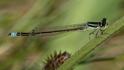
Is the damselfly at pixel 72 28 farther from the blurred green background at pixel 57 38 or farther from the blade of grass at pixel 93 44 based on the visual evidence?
the blade of grass at pixel 93 44

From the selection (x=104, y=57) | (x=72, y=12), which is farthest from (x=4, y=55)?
(x=104, y=57)

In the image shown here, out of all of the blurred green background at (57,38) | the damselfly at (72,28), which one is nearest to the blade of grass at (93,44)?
the damselfly at (72,28)

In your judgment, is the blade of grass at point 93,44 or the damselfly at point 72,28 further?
the damselfly at point 72,28

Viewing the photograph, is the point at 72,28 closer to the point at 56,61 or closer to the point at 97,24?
the point at 97,24

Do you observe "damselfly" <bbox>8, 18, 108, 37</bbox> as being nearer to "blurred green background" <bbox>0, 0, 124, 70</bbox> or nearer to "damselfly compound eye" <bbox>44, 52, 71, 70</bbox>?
"blurred green background" <bbox>0, 0, 124, 70</bbox>

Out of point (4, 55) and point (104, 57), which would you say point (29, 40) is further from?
point (104, 57)

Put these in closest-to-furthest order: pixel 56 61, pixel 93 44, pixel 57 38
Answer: pixel 93 44, pixel 56 61, pixel 57 38

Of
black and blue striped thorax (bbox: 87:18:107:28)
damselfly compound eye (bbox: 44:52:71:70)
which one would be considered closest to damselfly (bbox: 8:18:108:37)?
black and blue striped thorax (bbox: 87:18:107:28)

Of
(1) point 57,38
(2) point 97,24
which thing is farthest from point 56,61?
(1) point 57,38

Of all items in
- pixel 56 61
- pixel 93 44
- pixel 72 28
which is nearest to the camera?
pixel 93 44
